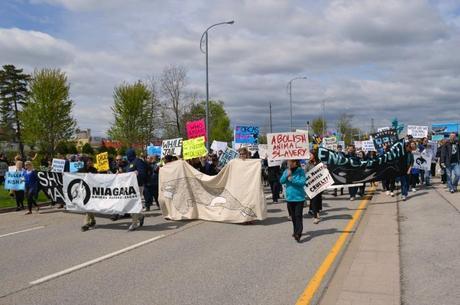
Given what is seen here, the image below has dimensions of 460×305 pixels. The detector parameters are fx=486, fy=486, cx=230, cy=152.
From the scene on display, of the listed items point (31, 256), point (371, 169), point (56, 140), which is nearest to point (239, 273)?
point (31, 256)

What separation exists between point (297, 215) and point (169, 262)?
2695 millimetres

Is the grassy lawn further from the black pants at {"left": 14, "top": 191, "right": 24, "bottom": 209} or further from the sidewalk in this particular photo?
the sidewalk

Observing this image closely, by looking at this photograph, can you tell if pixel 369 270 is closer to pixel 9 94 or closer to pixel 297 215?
pixel 297 215

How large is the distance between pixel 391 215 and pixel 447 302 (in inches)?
270

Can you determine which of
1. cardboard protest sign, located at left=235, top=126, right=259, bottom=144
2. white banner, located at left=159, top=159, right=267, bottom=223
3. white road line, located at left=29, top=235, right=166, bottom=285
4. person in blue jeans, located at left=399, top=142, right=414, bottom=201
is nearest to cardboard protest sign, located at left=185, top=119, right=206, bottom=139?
cardboard protest sign, located at left=235, top=126, right=259, bottom=144

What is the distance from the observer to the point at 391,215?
11992 millimetres

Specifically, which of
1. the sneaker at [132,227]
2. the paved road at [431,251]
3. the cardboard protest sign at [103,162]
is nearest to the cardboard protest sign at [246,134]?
the cardboard protest sign at [103,162]

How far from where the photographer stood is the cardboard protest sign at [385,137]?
1920 cm

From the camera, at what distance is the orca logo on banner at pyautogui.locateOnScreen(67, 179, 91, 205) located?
11820mm

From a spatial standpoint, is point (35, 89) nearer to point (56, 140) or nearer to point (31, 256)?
point (56, 140)

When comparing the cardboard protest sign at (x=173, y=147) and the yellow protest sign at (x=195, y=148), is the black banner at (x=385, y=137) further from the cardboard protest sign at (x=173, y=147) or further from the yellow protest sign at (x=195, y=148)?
the cardboard protest sign at (x=173, y=147)

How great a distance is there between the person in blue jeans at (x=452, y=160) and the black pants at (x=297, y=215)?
785cm

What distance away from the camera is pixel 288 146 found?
10.6m

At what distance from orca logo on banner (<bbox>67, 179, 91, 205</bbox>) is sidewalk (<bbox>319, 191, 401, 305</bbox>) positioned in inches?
252
